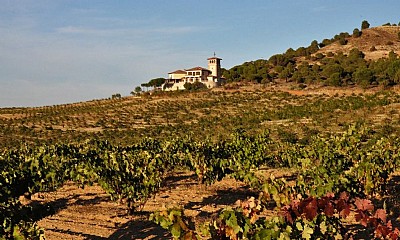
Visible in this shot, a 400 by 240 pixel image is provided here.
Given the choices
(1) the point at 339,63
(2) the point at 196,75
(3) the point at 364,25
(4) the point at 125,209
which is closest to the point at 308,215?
(4) the point at 125,209

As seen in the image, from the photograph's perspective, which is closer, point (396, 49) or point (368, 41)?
point (396, 49)

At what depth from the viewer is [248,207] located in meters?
5.61

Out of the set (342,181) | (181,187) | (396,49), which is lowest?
(181,187)

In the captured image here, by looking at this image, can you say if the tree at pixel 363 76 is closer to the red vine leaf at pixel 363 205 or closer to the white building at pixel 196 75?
the white building at pixel 196 75

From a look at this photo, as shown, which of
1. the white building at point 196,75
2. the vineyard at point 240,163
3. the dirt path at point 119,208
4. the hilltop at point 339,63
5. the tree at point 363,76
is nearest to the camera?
the vineyard at point 240,163

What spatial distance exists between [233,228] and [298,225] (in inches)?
34.6

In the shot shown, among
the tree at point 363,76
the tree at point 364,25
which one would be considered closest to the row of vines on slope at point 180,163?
the tree at point 363,76

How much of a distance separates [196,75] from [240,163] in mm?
76143

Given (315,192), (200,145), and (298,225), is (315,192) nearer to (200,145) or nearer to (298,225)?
(298,225)

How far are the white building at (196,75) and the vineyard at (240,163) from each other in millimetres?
36005

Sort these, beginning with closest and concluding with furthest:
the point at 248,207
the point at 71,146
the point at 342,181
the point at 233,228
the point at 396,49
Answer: the point at 233,228, the point at 248,207, the point at 342,181, the point at 71,146, the point at 396,49

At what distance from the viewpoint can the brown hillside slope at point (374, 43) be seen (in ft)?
250

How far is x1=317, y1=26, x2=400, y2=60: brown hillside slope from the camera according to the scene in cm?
7612

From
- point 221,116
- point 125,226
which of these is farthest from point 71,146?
point 221,116
